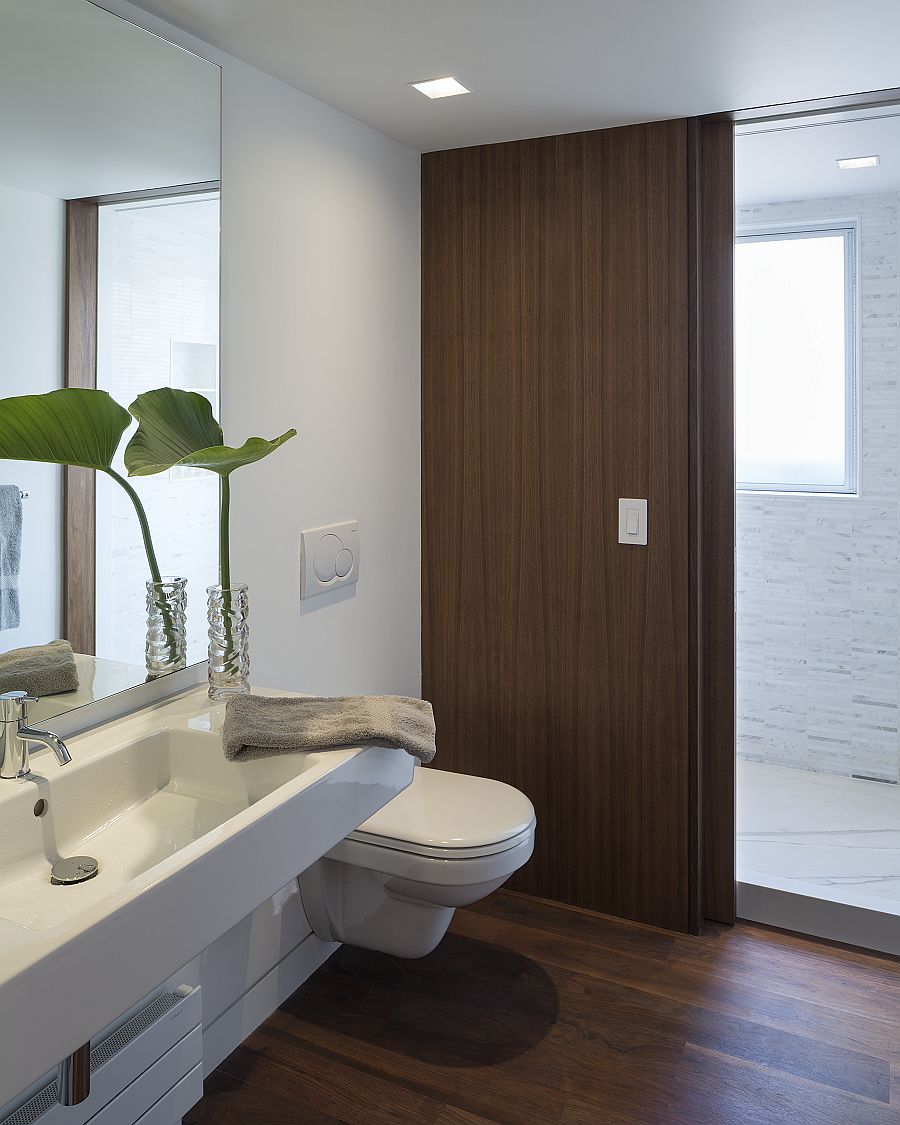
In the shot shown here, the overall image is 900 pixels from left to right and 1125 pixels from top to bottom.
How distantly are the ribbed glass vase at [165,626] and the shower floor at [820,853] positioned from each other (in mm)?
1655

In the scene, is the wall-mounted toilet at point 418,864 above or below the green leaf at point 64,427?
below

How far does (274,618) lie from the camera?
2189 mm

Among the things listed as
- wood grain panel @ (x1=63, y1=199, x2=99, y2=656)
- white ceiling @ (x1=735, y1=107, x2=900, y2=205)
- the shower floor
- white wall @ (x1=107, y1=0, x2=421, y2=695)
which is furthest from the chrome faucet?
white ceiling @ (x1=735, y1=107, x2=900, y2=205)

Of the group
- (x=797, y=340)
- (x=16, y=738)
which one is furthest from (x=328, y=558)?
(x=797, y=340)

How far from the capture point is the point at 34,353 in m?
1.53

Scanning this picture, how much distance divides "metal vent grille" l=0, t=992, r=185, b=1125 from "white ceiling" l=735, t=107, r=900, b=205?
2.29m

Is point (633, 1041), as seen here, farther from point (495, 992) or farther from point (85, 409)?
point (85, 409)

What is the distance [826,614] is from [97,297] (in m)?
2.02

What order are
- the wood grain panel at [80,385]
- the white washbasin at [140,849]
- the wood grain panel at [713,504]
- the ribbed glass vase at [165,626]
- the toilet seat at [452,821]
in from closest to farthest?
the white washbasin at [140,849] → the wood grain panel at [80,385] → the ribbed glass vase at [165,626] → the toilet seat at [452,821] → the wood grain panel at [713,504]

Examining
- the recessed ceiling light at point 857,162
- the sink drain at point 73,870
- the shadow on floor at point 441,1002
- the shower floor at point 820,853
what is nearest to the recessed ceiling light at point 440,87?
the recessed ceiling light at point 857,162

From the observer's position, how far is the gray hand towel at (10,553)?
1493mm

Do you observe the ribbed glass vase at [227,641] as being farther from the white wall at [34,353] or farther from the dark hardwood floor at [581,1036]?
the dark hardwood floor at [581,1036]

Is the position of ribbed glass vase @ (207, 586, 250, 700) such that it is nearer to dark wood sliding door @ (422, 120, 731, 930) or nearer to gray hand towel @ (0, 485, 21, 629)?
gray hand towel @ (0, 485, 21, 629)

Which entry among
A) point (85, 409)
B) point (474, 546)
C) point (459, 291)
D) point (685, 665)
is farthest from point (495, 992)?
point (459, 291)
